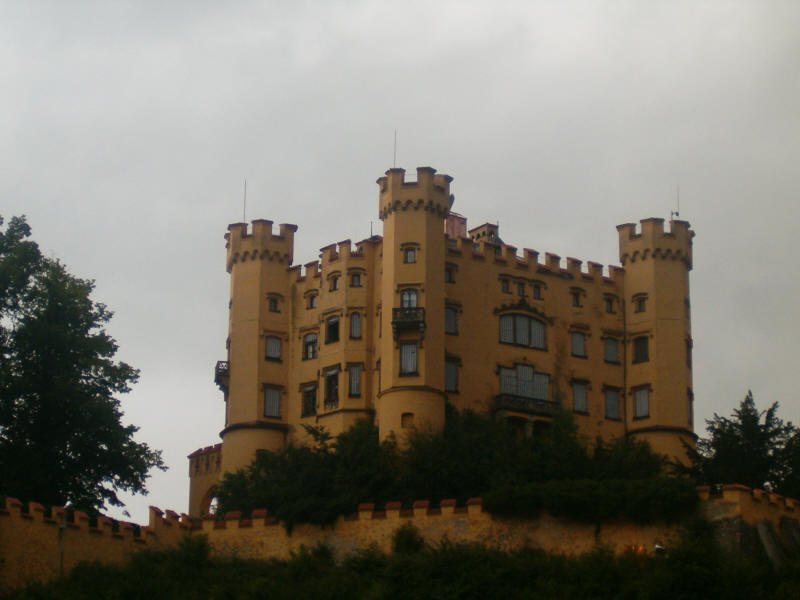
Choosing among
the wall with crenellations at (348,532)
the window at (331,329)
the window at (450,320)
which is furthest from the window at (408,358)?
the wall with crenellations at (348,532)

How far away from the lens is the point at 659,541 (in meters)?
62.4

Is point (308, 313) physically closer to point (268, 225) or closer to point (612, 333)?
point (268, 225)

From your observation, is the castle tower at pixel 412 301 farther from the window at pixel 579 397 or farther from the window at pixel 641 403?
the window at pixel 641 403

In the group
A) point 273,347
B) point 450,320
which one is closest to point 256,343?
point 273,347

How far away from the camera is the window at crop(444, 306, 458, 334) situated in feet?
258

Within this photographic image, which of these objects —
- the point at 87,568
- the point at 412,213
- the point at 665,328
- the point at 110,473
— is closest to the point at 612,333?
the point at 665,328

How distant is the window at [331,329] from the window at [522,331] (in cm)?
715

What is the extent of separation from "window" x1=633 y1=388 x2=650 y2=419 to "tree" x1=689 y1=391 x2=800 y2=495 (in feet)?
37.6

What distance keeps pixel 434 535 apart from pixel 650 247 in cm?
2371

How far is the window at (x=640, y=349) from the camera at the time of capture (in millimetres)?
82250

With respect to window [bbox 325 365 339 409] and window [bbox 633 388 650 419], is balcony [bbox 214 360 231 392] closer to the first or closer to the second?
window [bbox 325 365 339 409]

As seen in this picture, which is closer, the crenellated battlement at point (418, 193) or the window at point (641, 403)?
the crenellated battlement at point (418, 193)

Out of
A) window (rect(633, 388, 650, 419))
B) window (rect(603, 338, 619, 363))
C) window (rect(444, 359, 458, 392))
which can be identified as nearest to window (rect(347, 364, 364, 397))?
window (rect(444, 359, 458, 392))

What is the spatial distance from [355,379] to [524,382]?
747cm
